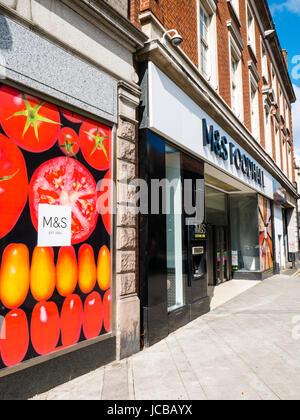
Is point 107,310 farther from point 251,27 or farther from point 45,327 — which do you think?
point 251,27

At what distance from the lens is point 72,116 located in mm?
4160

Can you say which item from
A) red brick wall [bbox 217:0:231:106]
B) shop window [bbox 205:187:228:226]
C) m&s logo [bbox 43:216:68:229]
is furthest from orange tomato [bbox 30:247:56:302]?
shop window [bbox 205:187:228:226]

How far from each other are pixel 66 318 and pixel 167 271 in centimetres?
254

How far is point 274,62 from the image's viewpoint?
63.3ft

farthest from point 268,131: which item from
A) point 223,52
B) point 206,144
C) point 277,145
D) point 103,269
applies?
point 103,269

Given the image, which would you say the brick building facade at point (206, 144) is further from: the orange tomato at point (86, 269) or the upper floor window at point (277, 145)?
the orange tomato at point (86, 269)

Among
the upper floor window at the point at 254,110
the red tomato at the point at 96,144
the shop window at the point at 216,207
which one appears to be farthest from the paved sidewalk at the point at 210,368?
the upper floor window at the point at 254,110

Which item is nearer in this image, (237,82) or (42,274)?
(42,274)

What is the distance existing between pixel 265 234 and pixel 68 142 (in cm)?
1271

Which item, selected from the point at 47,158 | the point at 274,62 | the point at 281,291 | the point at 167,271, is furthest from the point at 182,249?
the point at 274,62

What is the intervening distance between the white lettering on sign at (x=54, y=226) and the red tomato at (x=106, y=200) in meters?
0.60

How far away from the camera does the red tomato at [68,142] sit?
13.1 ft

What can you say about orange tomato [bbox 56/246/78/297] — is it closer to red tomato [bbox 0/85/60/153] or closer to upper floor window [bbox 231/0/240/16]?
red tomato [bbox 0/85/60/153]

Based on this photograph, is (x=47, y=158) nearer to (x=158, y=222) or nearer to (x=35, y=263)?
(x=35, y=263)
